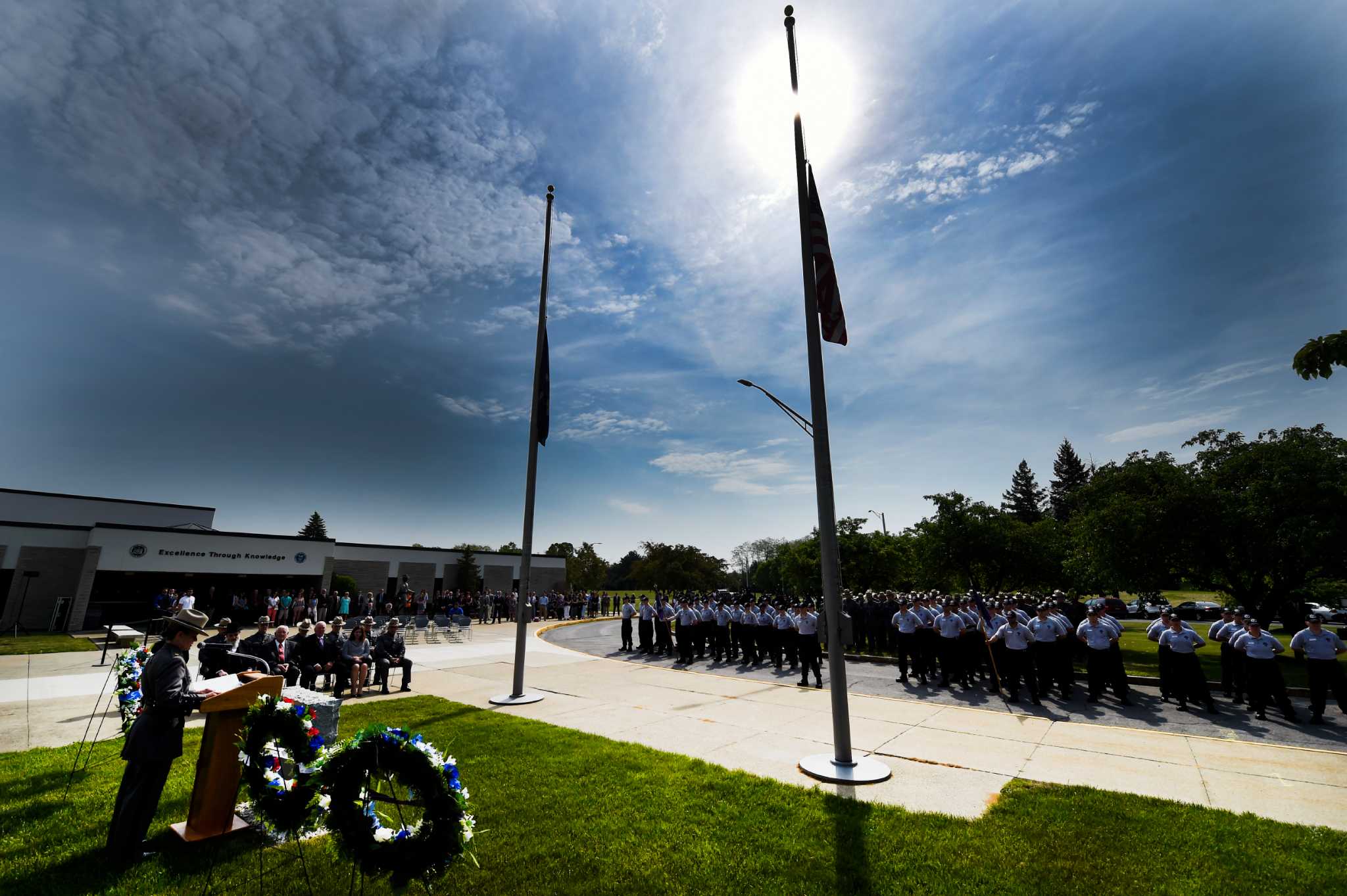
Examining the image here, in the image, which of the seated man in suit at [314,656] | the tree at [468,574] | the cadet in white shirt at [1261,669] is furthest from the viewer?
the tree at [468,574]

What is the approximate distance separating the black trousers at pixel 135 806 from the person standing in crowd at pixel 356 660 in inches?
325

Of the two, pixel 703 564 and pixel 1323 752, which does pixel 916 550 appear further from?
pixel 703 564

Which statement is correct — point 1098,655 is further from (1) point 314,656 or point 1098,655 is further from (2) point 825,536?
(1) point 314,656

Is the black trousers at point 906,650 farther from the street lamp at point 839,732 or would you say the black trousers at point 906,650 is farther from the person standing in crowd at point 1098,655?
the street lamp at point 839,732

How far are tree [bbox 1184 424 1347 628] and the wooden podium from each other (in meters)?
24.5

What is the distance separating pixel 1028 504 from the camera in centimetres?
9888

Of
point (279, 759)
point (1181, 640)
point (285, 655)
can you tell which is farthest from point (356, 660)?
point (1181, 640)

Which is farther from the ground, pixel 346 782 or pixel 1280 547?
pixel 1280 547

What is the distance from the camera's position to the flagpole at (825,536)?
23.6ft

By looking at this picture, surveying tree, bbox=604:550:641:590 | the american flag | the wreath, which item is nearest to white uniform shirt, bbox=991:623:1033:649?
the american flag

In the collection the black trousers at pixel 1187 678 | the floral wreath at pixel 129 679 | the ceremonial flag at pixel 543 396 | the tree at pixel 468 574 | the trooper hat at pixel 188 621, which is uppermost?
the ceremonial flag at pixel 543 396

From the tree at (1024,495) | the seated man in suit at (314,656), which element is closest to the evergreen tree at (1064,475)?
the tree at (1024,495)

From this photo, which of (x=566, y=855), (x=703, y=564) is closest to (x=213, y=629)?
(x=566, y=855)

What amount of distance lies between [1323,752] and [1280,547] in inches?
552
